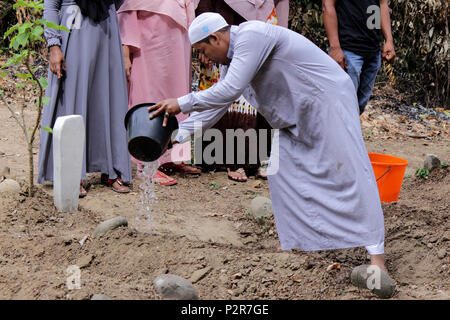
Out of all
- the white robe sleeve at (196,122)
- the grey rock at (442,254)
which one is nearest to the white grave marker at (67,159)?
the white robe sleeve at (196,122)

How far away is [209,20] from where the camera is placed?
2768 mm

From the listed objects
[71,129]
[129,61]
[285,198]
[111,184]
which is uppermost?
[129,61]

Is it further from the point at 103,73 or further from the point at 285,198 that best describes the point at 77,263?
the point at 103,73

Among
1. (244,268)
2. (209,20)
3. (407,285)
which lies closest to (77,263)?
(244,268)

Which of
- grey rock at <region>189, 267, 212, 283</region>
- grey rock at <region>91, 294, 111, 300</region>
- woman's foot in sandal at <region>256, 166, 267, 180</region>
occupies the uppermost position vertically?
grey rock at <region>91, 294, 111, 300</region>

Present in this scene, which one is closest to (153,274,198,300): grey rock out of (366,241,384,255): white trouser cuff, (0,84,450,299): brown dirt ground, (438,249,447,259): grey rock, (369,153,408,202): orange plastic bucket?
(0,84,450,299): brown dirt ground

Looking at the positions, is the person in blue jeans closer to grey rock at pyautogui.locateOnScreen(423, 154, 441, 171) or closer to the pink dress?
the pink dress

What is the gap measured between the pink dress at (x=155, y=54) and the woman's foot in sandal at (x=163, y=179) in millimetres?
634

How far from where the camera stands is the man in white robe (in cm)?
278

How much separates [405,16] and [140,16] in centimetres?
445

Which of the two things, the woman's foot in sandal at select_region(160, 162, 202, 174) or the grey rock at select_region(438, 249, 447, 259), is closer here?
the grey rock at select_region(438, 249, 447, 259)

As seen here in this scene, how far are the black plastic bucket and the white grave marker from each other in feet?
2.93

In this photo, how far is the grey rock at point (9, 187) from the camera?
3785 mm
